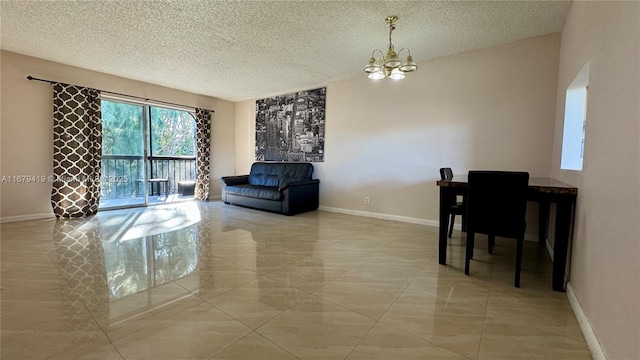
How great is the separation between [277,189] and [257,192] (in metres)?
0.42

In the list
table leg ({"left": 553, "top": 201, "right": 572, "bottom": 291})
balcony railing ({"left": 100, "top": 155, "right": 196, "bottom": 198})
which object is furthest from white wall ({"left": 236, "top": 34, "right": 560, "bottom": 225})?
balcony railing ({"left": 100, "top": 155, "right": 196, "bottom": 198})

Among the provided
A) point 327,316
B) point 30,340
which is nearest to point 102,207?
point 30,340

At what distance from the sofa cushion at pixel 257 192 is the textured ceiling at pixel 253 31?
6.99ft

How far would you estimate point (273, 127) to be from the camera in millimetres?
6102

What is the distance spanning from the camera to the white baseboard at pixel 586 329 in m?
1.31

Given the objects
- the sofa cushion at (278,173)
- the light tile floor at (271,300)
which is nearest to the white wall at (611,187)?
the light tile floor at (271,300)

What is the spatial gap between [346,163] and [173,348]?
399 centimetres

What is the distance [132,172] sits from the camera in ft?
18.2

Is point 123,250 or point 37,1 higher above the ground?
point 37,1

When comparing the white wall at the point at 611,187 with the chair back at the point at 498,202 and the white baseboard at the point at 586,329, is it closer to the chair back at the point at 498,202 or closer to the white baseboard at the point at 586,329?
the white baseboard at the point at 586,329

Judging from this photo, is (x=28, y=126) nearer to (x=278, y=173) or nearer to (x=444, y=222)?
(x=278, y=173)

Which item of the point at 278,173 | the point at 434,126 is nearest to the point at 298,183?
the point at 278,173

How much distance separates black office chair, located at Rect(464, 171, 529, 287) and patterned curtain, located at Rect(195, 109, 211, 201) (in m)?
5.59

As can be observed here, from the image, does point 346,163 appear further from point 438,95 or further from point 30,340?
point 30,340
